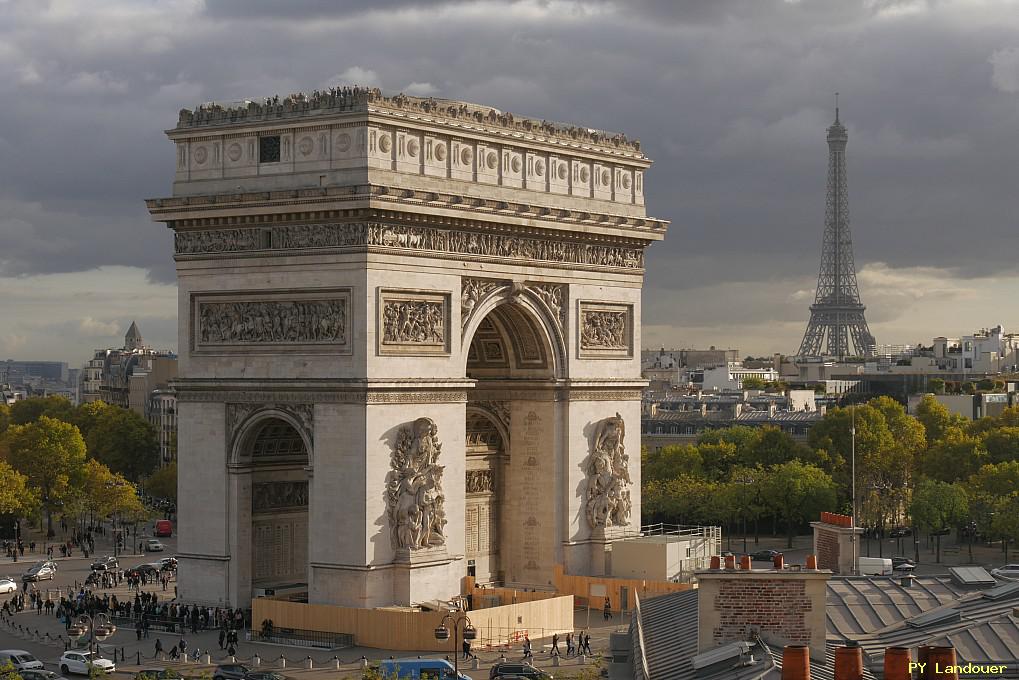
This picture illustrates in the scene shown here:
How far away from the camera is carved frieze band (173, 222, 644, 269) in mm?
53719

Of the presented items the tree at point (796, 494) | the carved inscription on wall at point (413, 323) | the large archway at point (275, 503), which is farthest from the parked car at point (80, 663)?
the tree at point (796, 494)

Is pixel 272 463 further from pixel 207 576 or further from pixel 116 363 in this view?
pixel 116 363

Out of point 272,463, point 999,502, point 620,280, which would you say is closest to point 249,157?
point 272,463

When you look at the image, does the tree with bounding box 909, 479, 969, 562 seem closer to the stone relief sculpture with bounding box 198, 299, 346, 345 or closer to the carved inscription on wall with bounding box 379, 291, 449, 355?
the carved inscription on wall with bounding box 379, 291, 449, 355

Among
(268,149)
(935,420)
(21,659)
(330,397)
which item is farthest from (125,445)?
(21,659)

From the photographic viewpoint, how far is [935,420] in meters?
121

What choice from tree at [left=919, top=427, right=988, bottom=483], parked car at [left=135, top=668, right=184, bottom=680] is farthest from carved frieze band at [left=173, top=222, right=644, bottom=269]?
tree at [left=919, top=427, right=988, bottom=483]

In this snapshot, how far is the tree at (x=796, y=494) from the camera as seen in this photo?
9900 centimetres

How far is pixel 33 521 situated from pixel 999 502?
49.6 m

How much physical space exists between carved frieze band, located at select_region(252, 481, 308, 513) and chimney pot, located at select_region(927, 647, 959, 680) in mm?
35537

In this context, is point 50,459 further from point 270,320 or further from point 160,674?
point 160,674

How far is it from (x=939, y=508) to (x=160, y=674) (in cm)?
5610

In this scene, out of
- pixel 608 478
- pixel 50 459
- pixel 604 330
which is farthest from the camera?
pixel 50 459

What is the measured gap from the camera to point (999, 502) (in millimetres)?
92875
